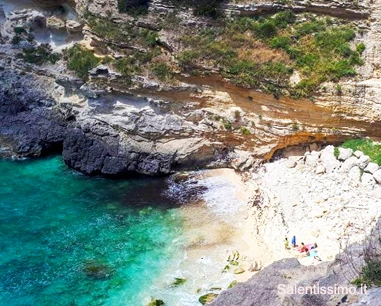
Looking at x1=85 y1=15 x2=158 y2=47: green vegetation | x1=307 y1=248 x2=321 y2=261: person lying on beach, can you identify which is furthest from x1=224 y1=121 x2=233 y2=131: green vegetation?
x1=307 y1=248 x2=321 y2=261: person lying on beach

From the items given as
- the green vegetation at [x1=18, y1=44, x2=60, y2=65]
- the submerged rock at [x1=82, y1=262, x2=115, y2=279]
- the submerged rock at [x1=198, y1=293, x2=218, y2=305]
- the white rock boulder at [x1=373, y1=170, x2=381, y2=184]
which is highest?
the green vegetation at [x1=18, y1=44, x2=60, y2=65]

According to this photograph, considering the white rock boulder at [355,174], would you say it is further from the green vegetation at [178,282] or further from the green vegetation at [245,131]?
the green vegetation at [178,282]

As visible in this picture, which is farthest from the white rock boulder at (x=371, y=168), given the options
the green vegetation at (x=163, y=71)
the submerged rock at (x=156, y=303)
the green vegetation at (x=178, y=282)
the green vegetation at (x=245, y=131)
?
the submerged rock at (x=156, y=303)

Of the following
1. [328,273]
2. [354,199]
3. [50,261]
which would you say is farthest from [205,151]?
[328,273]

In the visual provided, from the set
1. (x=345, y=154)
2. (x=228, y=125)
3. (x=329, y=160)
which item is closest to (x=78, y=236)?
(x=228, y=125)

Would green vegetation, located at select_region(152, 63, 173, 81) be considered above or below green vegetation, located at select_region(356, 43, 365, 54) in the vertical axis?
below

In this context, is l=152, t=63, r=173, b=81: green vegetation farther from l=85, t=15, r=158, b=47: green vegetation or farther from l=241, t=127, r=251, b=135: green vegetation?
l=241, t=127, r=251, b=135: green vegetation

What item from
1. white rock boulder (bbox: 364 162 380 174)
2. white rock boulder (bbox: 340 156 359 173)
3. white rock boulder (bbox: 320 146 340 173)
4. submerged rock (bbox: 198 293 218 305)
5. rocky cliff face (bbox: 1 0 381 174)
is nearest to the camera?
submerged rock (bbox: 198 293 218 305)
